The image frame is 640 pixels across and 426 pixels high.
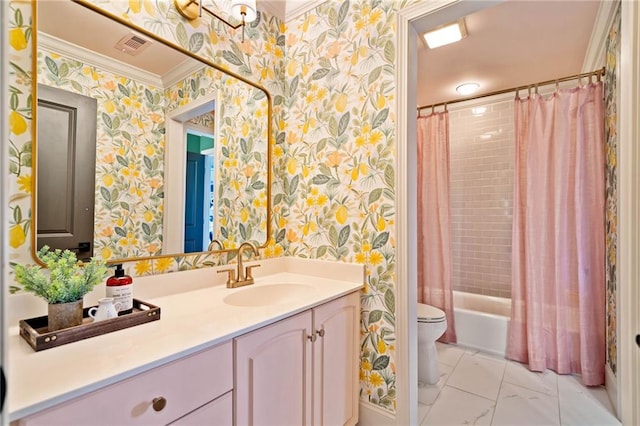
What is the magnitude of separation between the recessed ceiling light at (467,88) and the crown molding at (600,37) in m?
0.78

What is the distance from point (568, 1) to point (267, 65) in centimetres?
178

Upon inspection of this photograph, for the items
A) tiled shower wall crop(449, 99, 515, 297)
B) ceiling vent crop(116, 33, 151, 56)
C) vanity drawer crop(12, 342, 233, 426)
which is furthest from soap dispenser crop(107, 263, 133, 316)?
tiled shower wall crop(449, 99, 515, 297)

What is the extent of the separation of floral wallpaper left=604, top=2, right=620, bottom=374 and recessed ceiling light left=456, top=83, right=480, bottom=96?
0.97 metres

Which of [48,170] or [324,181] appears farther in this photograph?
[324,181]

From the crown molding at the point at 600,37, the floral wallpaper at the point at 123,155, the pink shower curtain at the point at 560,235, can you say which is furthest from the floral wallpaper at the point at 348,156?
the pink shower curtain at the point at 560,235

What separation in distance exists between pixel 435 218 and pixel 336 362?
1.77m

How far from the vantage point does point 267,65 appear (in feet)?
6.01

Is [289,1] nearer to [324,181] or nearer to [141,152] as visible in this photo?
[324,181]

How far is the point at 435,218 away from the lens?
271 cm

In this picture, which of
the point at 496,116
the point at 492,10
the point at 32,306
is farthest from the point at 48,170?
the point at 496,116

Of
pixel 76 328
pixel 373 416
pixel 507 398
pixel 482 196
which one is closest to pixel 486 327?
pixel 507 398

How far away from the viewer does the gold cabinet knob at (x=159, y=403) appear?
0.75 m

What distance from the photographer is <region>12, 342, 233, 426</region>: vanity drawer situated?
24.7 inches

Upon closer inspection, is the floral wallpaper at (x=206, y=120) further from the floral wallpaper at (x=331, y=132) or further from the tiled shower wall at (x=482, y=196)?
the tiled shower wall at (x=482, y=196)
